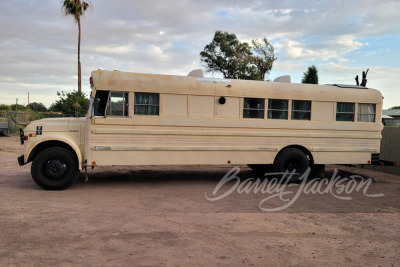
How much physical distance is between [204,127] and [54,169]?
3517mm

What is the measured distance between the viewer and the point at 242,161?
867 cm

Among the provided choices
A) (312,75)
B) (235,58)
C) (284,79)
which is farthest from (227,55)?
(284,79)

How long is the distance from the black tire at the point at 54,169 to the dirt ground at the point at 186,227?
0.25 m

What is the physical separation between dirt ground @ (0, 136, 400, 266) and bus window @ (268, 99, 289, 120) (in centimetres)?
183

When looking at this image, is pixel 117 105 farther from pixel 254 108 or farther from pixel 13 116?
pixel 13 116

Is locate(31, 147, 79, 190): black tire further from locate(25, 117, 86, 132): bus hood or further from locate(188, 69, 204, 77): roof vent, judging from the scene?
locate(188, 69, 204, 77): roof vent

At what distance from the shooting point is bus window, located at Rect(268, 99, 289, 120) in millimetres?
8844

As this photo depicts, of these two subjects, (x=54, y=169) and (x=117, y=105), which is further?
(x=117, y=105)

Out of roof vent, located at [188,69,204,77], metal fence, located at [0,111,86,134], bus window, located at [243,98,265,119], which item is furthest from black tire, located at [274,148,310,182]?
metal fence, located at [0,111,86,134]

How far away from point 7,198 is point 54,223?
2197mm

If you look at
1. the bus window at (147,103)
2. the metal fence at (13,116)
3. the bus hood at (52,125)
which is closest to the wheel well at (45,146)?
the bus hood at (52,125)

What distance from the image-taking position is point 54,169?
24.8ft

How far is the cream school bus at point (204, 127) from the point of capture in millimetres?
7741

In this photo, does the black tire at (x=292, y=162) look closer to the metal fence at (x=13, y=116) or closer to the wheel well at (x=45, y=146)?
the wheel well at (x=45, y=146)
